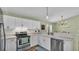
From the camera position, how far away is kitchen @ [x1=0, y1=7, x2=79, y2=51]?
1.67m

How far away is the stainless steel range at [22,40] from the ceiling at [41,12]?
38 centimetres

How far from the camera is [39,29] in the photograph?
1.80 meters

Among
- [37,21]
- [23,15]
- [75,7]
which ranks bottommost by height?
[37,21]

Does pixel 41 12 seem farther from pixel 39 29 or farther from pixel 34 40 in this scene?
pixel 34 40

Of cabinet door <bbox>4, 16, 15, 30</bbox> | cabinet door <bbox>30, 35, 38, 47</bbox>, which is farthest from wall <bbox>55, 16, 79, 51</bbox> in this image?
cabinet door <bbox>4, 16, 15, 30</bbox>

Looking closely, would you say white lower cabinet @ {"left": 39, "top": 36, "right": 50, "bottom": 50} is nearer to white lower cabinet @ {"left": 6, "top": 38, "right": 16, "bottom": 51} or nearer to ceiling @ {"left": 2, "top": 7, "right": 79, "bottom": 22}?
ceiling @ {"left": 2, "top": 7, "right": 79, "bottom": 22}

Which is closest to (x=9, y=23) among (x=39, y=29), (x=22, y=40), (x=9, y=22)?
(x=9, y=22)

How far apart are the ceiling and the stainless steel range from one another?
14.9 inches

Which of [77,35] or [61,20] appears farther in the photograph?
[61,20]

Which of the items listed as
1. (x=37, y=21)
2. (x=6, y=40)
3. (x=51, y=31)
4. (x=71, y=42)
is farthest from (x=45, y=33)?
(x=6, y=40)

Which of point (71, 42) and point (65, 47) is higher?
point (71, 42)

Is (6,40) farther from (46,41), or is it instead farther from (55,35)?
(55,35)

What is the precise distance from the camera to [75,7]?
5.42ft
